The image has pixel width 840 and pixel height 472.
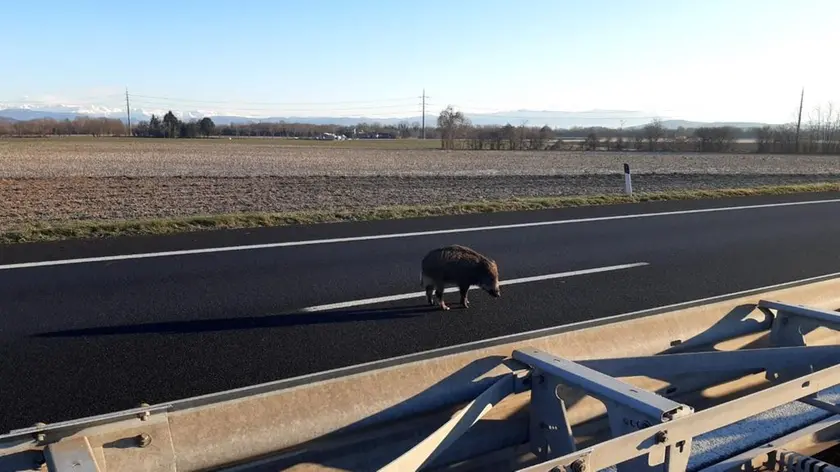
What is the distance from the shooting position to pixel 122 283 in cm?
705

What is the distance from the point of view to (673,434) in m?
2.58

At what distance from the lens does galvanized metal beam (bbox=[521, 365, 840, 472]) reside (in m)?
2.29

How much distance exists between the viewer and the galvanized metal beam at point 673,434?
90.0 inches

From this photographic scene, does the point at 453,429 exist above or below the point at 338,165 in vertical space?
below

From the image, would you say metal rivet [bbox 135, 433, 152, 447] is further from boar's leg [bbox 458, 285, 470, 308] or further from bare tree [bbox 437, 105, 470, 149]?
bare tree [bbox 437, 105, 470, 149]

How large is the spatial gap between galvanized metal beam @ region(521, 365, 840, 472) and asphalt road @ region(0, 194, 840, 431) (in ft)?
9.19

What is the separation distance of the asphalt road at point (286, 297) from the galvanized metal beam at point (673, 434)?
2800mm

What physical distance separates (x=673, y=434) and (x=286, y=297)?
4.77 metres

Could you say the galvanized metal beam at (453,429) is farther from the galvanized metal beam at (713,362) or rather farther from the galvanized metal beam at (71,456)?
the galvanized metal beam at (71,456)

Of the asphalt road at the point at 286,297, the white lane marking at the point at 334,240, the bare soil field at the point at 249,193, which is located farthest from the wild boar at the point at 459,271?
the bare soil field at the point at 249,193

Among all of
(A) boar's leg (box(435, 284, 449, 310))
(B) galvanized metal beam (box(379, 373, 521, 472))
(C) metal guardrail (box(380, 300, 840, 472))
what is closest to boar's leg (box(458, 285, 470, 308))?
(A) boar's leg (box(435, 284, 449, 310))

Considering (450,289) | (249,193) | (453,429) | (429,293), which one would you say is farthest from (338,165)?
(453,429)

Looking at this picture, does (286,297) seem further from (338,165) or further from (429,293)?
(338,165)

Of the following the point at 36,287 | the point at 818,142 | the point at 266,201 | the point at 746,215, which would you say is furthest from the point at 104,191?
the point at 818,142
